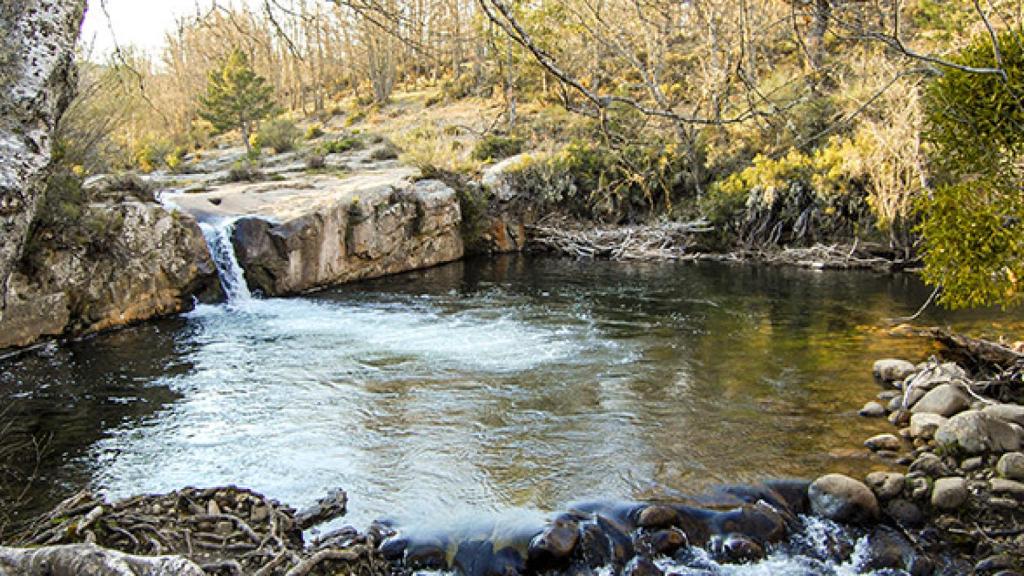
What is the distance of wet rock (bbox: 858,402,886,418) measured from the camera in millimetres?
6984

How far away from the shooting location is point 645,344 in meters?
9.90

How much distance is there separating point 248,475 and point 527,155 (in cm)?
1594

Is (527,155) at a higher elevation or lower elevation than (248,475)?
higher

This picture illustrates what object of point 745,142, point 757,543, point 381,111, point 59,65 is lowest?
point 757,543

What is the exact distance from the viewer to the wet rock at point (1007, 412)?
20.7 feet

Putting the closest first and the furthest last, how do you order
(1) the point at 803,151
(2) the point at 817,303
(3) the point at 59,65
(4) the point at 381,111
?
1. (3) the point at 59,65
2. (2) the point at 817,303
3. (1) the point at 803,151
4. (4) the point at 381,111

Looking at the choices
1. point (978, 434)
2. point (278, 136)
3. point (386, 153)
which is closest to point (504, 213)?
point (386, 153)

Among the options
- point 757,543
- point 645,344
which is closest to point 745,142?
point 645,344

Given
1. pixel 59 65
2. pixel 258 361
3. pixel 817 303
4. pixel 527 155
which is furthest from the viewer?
pixel 527 155

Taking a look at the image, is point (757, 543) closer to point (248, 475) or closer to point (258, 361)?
point (248, 475)

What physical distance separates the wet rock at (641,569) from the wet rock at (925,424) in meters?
3.21

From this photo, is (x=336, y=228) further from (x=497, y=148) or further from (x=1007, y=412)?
(x=1007, y=412)

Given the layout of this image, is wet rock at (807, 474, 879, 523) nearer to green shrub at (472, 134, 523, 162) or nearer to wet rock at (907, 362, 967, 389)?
wet rock at (907, 362, 967, 389)

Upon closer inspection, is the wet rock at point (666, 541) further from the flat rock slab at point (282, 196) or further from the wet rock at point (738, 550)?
the flat rock slab at point (282, 196)
